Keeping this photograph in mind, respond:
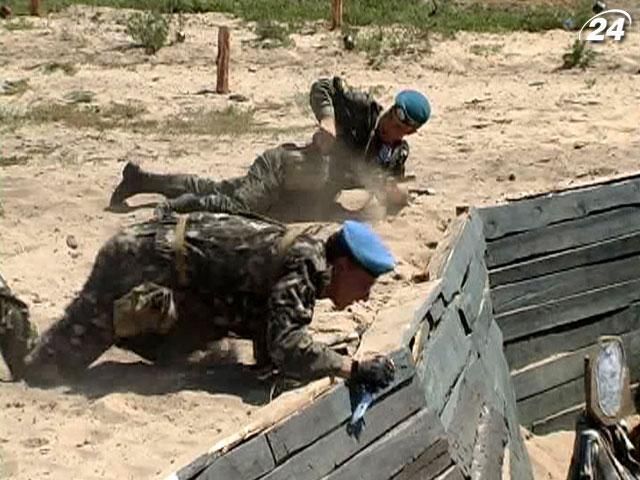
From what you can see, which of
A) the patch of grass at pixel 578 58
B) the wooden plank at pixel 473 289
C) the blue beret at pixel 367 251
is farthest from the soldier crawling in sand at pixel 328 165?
the patch of grass at pixel 578 58

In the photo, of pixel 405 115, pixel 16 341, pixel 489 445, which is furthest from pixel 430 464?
pixel 405 115

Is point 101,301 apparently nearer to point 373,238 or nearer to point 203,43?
point 373,238

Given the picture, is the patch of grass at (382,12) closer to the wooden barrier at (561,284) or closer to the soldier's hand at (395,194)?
the soldier's hand at (395,194)

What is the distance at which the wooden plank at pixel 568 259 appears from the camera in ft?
25.1

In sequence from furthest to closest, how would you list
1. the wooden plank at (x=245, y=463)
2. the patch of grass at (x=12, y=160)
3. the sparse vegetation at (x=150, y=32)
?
1. the sparse vegetation at (x=150, y=32)
2. the patch of grass at (x=12, y=160)
3. the wooden plank at (x=245, y=463)

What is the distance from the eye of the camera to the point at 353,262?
5.43 metres

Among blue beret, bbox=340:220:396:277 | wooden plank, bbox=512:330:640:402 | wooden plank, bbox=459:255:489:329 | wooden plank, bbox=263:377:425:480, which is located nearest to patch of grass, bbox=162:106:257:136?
wooden plank, bbox=512:330:640:402

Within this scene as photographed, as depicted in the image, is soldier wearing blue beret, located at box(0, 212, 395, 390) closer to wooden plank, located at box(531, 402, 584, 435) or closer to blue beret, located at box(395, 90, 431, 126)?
wooden plank, located at box(531, 402, 584, 435)

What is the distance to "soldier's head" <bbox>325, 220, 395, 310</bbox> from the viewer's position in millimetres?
5355

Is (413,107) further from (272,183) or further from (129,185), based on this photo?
(129,185)

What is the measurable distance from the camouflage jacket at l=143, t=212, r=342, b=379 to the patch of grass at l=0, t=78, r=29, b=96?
6.89 meters

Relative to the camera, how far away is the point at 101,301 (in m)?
6.10

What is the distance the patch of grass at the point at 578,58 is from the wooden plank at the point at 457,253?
268 inches

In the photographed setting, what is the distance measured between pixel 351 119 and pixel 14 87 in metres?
4.97
